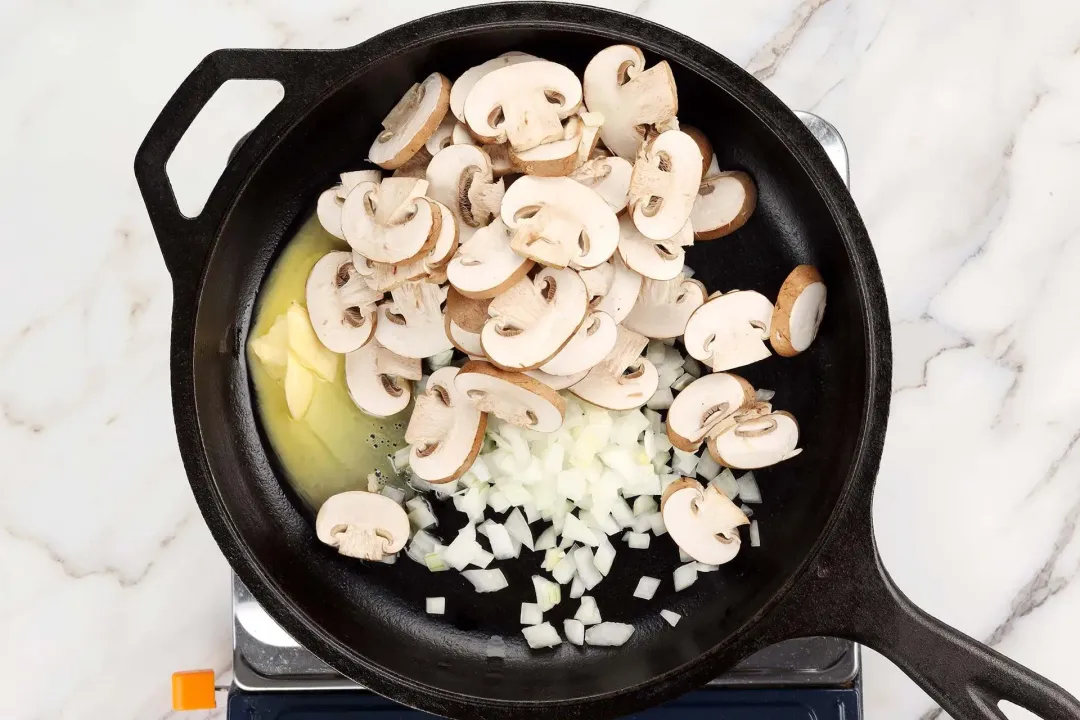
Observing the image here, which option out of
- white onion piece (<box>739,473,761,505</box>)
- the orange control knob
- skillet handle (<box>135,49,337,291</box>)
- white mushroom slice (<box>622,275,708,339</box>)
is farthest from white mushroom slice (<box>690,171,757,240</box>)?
the orange control knob

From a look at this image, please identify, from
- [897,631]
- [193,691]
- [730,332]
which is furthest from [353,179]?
[897,631]

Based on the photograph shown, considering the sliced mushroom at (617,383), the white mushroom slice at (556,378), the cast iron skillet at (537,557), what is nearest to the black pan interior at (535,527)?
the cast iron skillet at (537,557)

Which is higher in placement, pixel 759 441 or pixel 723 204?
pixel 723 204

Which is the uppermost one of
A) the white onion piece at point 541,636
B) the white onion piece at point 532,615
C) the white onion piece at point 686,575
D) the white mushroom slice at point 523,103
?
the white mushroom slice at point 523,103

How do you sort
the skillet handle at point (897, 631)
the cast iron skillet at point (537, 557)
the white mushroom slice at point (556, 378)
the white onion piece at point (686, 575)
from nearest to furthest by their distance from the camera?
the skillet handle at point (897, 631), the cast iron skillet at point (537, 557), the white mushroom slice at point (556, 378), the white onion piece at point (686, 575)

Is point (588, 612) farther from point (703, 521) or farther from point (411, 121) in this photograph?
point (411, 121)

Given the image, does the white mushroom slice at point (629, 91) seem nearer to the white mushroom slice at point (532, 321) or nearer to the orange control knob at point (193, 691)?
the white mushroom slice at point (532, 321)
